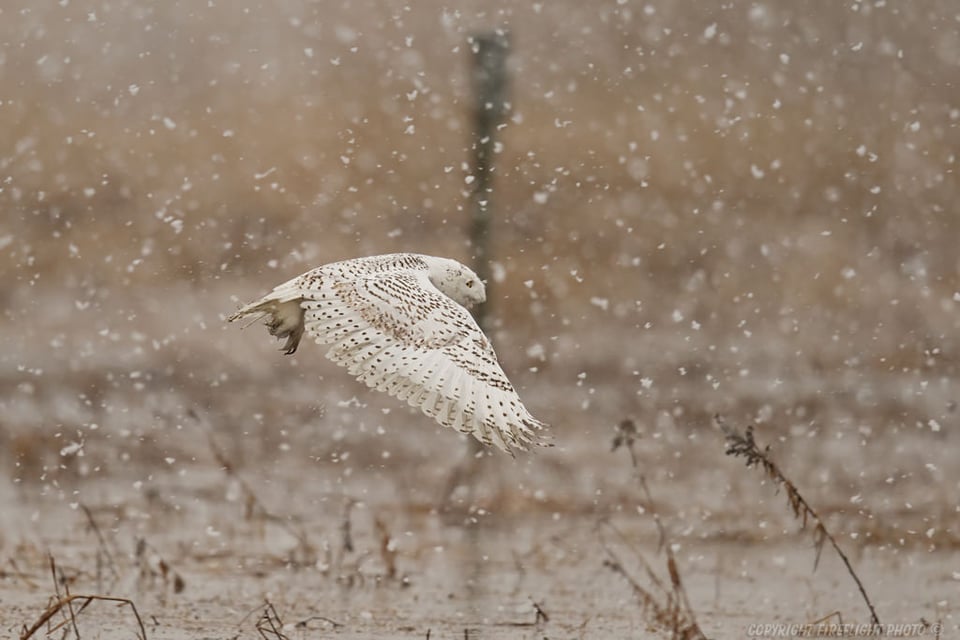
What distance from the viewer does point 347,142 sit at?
14.6 meters

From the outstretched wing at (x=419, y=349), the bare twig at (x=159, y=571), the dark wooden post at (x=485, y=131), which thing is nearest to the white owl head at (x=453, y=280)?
the outstretched wing at (x=419, y=349)

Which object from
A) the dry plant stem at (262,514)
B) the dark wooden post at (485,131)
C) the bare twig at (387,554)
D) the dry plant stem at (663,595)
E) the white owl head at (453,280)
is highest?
the dark wooden post at (485,131)

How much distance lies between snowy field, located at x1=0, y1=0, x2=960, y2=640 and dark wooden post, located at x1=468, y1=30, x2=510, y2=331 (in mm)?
328

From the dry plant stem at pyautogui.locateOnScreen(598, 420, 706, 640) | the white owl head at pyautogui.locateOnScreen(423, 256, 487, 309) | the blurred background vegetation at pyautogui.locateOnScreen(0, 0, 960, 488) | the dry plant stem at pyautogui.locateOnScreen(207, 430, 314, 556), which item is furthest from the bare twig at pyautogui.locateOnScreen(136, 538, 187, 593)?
the blurred background vegetation at pyautogui.locateOnScreen(0, 0, 960, 488)

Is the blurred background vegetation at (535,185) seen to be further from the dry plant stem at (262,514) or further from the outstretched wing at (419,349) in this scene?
the outstretched wing at (419,349)

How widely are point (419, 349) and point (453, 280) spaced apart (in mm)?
741

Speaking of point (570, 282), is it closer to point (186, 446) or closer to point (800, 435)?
point (800, 435)

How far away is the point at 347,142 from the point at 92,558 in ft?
26.8

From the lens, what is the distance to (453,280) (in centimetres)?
593

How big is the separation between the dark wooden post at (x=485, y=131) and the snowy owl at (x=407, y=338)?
11.9ft

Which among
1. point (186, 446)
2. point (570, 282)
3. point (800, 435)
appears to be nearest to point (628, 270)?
point (570, 282)

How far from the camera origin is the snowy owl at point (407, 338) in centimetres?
501

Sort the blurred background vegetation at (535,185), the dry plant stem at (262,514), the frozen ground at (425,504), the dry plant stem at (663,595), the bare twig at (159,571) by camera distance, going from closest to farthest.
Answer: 1. the dry plant stem at (663,595)
2. the frozen ground at (425,504)
3. the bare twig at (159,571)
4. the dry plant stem at (262,514)
5. the blurred background vegetation at (535,185)

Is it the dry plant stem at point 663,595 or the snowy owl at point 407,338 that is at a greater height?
the snowy owl at point 407,338
